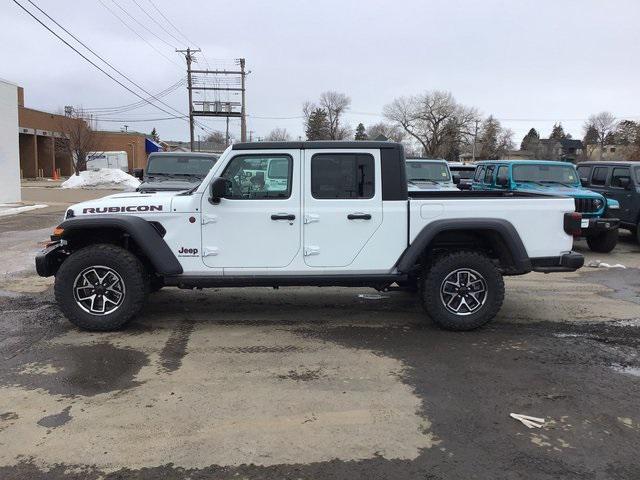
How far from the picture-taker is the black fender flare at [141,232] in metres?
5.41

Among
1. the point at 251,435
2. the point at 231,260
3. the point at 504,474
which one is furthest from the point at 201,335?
the point at 504,474

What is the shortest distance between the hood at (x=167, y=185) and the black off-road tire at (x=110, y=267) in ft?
16.8

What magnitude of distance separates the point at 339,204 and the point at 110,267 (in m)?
2.36

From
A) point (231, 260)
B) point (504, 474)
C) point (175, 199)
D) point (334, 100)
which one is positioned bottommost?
point (504, 474)

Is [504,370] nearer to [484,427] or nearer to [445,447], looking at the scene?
[484,427]

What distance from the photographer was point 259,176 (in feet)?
18.4

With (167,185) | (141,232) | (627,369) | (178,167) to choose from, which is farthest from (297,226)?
(178,167)

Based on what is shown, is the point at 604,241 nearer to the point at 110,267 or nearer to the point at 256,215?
the point at 256,215

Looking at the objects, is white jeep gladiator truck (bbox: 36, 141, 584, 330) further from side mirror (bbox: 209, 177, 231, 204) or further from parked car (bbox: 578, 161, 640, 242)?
parked car (bbox: 578, 161, 640, 242)

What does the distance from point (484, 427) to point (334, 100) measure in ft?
273

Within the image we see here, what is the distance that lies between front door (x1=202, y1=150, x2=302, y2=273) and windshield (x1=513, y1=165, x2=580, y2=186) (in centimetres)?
826

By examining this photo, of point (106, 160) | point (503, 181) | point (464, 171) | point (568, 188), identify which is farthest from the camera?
point (106, 160)

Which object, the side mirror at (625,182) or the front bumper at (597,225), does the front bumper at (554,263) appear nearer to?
the front bumper at (597,225)

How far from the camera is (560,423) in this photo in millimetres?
3756
